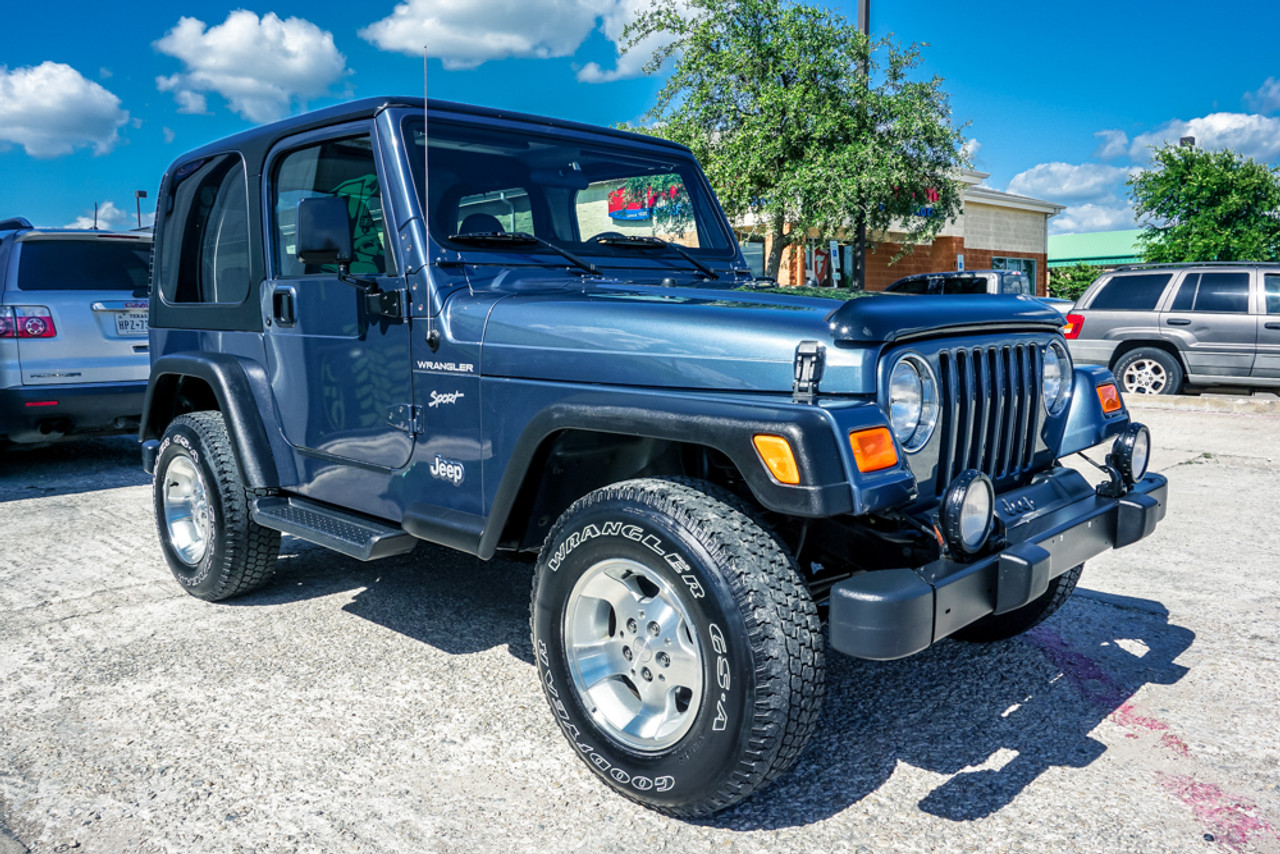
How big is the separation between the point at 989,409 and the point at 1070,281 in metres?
34.2

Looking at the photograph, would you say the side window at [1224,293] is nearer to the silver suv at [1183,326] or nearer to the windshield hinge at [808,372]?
the silver suv at [1183,326]

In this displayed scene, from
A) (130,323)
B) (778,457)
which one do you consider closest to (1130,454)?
(778,457)

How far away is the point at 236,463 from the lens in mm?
4188

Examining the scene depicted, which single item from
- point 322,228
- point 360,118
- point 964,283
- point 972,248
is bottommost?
point 322,228

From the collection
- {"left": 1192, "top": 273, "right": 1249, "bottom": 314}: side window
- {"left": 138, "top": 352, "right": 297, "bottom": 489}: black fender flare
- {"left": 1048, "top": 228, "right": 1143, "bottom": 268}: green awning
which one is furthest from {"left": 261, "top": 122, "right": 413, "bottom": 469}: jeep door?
{"left": 1048, "top": 228, "right": 1143, "bottom": 268}: green awning

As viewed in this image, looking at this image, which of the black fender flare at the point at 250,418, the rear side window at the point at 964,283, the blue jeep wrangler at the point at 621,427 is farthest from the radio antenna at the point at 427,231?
the rear side window at the point at 964,283

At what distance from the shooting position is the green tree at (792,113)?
16.3 m

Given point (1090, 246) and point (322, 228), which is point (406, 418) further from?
point (1090, 246)

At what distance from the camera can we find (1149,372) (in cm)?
1173

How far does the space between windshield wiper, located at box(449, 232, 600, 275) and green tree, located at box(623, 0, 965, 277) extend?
13.4 m

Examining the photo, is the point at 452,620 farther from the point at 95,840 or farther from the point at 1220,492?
the point at 1220,492

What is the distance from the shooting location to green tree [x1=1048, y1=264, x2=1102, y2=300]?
33.0 metres

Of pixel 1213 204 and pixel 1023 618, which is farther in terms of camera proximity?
pixel 1213 204

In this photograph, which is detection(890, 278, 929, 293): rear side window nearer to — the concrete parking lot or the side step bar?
the concrete parking lot
